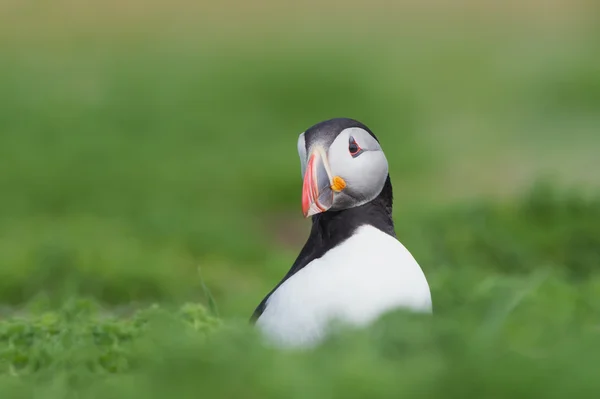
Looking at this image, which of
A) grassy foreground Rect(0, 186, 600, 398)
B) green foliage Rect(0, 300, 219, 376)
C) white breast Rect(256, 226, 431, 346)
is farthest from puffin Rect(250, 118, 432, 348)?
green foliage Rect(0, 300, 219, 376)

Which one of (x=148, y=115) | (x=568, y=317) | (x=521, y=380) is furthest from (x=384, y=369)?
(x=148, y=115)

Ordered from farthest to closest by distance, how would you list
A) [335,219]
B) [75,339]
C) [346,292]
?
[335,219]
[75,339]
[346,292]

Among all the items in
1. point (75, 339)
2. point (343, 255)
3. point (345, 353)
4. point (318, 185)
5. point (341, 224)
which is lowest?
point (345, 353)

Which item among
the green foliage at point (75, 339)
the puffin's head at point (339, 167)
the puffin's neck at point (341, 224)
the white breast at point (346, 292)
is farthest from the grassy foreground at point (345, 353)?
the puffin's head at point (339, 167)

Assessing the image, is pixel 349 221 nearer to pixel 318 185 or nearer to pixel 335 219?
pixel 335 219

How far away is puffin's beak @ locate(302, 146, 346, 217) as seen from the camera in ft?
15.9

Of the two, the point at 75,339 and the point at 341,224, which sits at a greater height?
the point at 341,224

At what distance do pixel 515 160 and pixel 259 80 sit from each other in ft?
13.8

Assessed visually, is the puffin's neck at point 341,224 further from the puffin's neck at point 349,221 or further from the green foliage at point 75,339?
the green foliage at point 75,339

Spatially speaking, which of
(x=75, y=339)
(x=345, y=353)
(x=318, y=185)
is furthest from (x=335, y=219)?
(x=345, y=353)

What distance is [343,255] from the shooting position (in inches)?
187

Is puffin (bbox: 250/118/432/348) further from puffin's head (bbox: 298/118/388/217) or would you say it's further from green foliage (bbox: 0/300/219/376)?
Result: green foliage (bbox: 0/300/219/376)

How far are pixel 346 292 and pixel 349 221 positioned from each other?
43 cm

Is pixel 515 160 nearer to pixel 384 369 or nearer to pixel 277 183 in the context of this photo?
pixel 277 183
